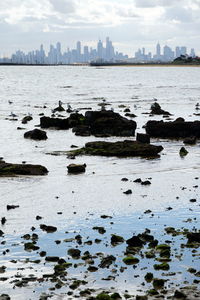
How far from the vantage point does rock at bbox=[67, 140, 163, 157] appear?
3634cm

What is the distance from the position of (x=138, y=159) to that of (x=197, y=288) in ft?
69.0

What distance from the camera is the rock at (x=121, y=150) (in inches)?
1431

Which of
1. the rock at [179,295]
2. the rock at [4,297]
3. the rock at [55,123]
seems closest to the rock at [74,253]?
the rock at [4,297]

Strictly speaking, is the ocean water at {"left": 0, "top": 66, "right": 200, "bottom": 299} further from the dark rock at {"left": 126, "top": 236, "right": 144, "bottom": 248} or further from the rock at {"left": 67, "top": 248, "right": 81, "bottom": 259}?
the dark rock at {"left": 126, "top": 236, "right": 144, "bottom": 248}

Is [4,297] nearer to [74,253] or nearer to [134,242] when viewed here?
Answer: [74,253]

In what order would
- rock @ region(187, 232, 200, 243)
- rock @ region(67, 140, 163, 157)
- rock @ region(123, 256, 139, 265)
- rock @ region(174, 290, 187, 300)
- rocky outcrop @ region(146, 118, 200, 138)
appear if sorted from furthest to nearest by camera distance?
rocky outcrop @ region(146, 118, 200, 138), rock @ region(67, 140, 163, 157), rock @ region(187, 232, 200, 243), rock @ region(123, 256, 139, 265), rock @ region(174, 290, 187, 300)

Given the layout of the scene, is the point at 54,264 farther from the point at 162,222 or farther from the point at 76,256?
the point at 162,222

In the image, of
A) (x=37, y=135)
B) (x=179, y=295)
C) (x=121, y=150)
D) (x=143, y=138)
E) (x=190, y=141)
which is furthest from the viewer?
(x=37, y=135)

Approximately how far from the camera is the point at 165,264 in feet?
52.2

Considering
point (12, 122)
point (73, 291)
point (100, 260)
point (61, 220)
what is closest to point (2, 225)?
point (61, 220)

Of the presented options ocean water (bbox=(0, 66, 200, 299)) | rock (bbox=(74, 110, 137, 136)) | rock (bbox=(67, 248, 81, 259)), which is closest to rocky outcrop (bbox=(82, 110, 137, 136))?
rock (bbox=(74, 110, 137, 136))

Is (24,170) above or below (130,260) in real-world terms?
above

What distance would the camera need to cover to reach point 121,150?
36.5 metres

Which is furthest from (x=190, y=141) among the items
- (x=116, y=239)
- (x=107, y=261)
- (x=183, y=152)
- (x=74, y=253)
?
(x=107, y=261)
